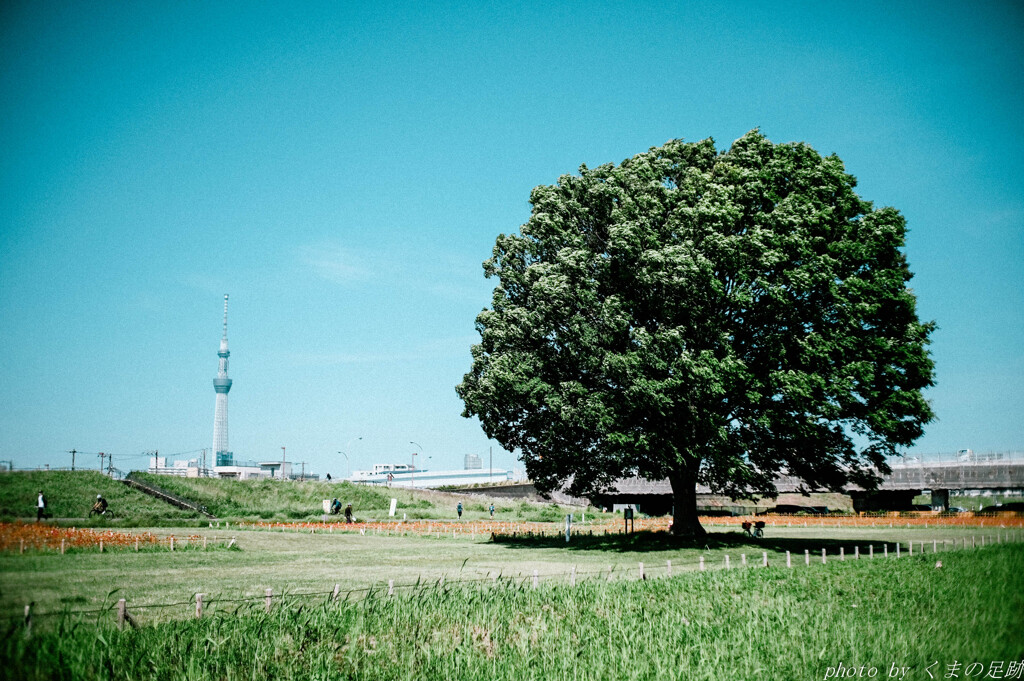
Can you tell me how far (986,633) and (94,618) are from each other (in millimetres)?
17830

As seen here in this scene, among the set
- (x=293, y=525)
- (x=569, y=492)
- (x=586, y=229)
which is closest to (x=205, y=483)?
(x=293, y=525)

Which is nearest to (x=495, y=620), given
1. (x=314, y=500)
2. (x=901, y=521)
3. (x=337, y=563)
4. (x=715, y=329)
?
(x=337, y=563)

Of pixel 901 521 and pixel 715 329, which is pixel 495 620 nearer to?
pixel 715 329

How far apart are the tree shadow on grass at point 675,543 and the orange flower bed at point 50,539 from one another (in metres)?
19.7

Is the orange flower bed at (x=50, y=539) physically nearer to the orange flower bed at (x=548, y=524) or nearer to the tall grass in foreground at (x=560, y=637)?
the tall grass in foreground at (x=560, y=637)

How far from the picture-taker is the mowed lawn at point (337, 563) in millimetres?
13289

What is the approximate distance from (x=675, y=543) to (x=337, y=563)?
750 inches

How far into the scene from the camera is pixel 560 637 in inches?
664

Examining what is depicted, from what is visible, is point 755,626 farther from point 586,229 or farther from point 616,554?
point 586,229

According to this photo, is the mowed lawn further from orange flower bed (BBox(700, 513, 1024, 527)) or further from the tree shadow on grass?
orange flower bed (BBox(700, 513, 1024, 527))

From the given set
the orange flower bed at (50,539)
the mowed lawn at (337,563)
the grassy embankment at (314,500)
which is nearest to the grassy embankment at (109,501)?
the orange flower bed at (50,539)

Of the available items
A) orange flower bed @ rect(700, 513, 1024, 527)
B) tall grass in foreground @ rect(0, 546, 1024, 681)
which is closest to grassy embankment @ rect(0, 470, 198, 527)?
tall grass in foreground @ rect(0, 546, 1024, 681)

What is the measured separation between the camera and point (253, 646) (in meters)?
14.3

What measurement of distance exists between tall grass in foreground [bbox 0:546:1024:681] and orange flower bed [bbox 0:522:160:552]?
1.34 m
